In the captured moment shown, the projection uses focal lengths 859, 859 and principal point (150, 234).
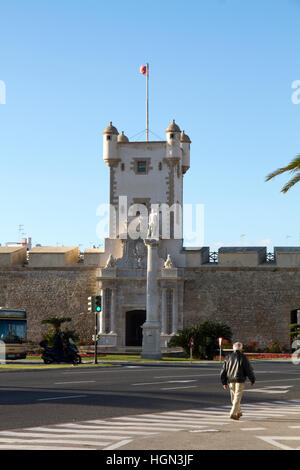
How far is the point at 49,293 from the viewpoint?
6016 centimetres

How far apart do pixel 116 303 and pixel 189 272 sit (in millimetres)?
5407

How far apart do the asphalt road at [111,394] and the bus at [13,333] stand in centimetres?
1224

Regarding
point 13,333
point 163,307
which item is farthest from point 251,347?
point 13,333

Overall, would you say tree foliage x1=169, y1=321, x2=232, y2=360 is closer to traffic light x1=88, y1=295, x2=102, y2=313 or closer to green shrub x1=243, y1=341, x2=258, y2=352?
green shrub x1=243, y1=341, x2=258, y2=352

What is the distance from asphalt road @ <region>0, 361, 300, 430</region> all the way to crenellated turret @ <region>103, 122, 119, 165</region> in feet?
101

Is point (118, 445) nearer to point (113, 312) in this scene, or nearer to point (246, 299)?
point (113, 312)

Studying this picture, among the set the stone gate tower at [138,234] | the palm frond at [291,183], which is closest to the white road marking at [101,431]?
the palm frond at [291,183]

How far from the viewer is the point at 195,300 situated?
58531 millimetres

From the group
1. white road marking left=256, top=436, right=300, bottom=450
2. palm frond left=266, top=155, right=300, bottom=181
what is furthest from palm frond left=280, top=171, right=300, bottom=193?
white road marking left=256, top=436, right=300, bottom=450

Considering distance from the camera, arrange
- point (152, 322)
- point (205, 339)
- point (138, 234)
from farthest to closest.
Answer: point (138, 234)
point (152, 322)
point (205, 339)

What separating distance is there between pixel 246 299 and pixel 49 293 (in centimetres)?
1373

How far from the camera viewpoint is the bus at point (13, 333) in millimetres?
43062

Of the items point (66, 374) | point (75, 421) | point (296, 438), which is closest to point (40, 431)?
point (75, 421)

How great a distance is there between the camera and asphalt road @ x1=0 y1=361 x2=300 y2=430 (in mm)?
17047
